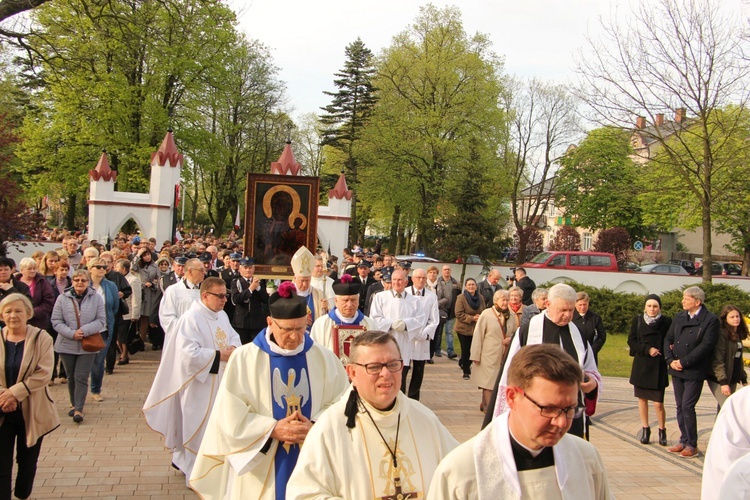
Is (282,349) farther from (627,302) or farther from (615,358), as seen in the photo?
(627,302)

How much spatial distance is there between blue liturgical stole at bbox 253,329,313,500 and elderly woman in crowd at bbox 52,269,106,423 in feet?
14.8

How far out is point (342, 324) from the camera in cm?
701

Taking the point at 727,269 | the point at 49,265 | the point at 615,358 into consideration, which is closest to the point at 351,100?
the point at 727,269

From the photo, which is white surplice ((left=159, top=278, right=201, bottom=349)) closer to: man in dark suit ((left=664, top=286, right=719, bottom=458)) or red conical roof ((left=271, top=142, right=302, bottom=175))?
man in dark suit ((left=664, top=286, right=719, bottom=458))

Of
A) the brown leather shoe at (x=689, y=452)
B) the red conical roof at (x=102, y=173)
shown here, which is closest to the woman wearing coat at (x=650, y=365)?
the brown leather shoe at (x=689, y=452)

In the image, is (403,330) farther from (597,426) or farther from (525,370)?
(525,370)

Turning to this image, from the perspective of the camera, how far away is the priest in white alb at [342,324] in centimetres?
689

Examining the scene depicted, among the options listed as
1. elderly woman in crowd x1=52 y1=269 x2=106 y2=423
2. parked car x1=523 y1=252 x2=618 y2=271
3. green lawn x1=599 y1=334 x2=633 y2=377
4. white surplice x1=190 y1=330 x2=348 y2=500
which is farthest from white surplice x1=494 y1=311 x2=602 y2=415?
parked car x1=523 y1=252 x2=618 y2=271

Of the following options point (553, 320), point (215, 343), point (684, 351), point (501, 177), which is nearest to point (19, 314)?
point (215, 343)

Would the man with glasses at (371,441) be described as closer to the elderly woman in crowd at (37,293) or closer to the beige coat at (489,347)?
the elderly woman in crowd at (37,293)

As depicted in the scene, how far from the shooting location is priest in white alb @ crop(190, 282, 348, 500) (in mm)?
4332

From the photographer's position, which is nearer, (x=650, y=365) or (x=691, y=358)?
(x=691, y=358)

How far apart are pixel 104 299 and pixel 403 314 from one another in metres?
4.09

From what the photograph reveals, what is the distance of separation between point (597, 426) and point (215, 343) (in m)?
5.89
